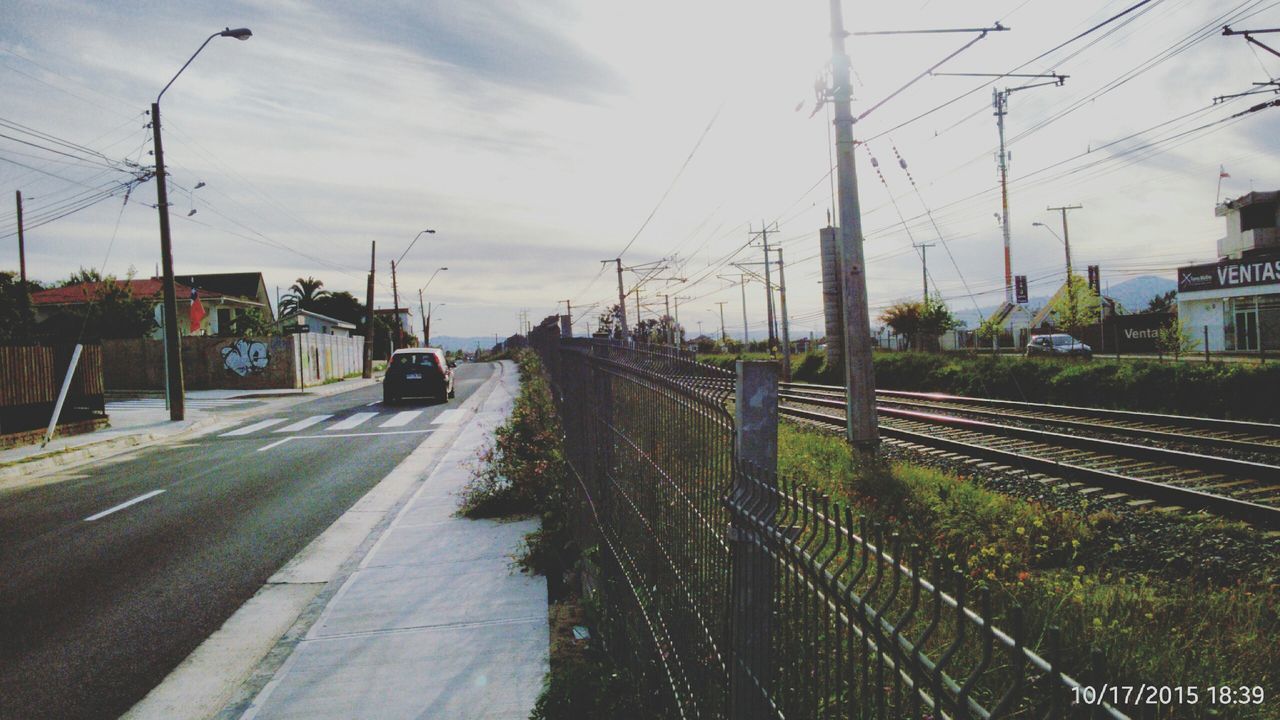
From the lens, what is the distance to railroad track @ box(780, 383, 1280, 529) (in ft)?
28.0

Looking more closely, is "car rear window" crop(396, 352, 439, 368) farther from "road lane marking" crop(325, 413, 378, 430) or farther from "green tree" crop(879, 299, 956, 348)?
"green tree" crop(879, 299, 956, 348)

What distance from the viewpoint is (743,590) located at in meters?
2.28

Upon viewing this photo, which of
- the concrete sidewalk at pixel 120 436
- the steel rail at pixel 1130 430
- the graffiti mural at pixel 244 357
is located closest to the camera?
the steel rail at pixel 1130 430

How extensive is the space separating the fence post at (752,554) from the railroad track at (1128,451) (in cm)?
759

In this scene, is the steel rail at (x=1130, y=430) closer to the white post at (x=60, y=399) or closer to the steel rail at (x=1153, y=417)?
the steel rail at (x=1153, y=417)

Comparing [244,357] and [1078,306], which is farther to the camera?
[1078,306]

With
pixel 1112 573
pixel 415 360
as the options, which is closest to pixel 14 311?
pixel 415 360

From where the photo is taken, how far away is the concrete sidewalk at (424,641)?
13.6 feet

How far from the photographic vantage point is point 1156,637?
4465 millimetres

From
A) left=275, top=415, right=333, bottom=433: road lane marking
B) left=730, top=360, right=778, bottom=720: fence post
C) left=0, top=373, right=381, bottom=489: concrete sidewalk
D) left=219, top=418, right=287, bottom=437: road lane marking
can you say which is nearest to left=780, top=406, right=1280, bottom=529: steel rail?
left=730, top=360, right=778, bottom=720: fence post

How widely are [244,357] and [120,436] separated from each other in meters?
19.3

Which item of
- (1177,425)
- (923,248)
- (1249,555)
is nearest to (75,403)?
(1249,555)

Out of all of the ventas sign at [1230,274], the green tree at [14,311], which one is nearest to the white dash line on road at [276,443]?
the green tree at [14,311]

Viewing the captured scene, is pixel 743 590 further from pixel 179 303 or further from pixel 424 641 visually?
pixel 179 303
